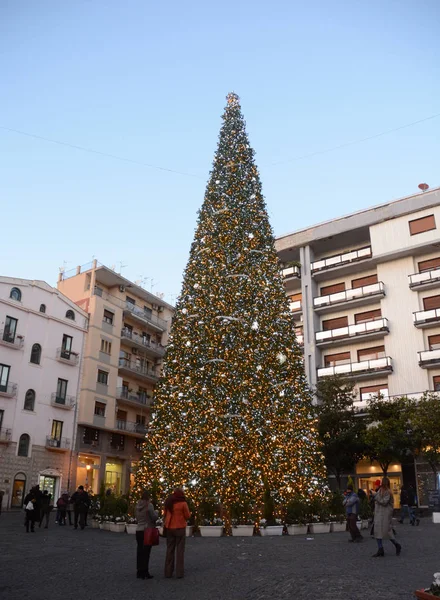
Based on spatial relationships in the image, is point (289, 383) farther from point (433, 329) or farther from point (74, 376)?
point (74, 376)

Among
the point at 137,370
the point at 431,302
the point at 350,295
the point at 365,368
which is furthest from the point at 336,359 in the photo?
the point at 137,370

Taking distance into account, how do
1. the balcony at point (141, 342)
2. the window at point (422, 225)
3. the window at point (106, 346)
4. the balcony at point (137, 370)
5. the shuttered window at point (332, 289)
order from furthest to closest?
the balcony at point (141, 342) → the balcony at point (137, 370) → the window at point (106, 346) → the shuttered window at point (332, 289) → the window at point (422, 225)

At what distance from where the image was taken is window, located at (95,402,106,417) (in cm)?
A: 4075

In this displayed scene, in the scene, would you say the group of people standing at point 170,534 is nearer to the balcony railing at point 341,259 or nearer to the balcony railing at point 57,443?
the balcony railing at point 57,443

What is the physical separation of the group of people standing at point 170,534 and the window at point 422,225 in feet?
106

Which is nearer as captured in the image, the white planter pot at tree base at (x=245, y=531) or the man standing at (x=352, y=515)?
the man standing at (x=352, y=515)

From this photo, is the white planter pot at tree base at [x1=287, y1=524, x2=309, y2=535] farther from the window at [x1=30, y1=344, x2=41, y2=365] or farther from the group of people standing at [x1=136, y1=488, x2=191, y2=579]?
the window at [x1=30, y1=344, x2=41, y2=365]

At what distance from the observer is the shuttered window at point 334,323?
41.0m

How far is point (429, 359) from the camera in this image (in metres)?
34.8

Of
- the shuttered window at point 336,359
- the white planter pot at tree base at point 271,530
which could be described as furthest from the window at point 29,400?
the white planter pot at tree base at point 271,530

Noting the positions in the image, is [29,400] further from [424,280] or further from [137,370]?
[424,280]

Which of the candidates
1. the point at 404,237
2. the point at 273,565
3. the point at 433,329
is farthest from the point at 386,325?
the point at 273,565

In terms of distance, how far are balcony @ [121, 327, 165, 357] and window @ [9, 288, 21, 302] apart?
9.78 m

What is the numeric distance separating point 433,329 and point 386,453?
9.81 m
